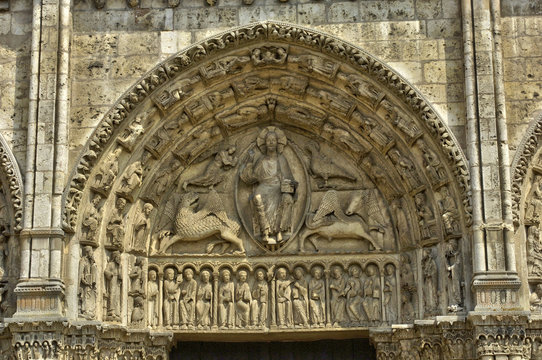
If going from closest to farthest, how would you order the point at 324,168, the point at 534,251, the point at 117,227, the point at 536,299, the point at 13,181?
the point at 536,299 < the point at 534,251 < the point at 13,181 < the point at 117,227 < the point at 324,168

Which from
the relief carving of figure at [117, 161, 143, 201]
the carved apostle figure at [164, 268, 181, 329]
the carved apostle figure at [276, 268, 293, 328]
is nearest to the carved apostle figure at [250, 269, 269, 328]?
the carved apostle figure at [276, 268, 293, 328]

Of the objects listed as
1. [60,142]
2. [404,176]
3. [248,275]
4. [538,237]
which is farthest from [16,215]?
[538,237]

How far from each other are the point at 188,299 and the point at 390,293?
2.50 metres

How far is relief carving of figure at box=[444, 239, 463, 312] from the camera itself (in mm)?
12914

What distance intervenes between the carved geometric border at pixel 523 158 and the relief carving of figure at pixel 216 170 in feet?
11.7

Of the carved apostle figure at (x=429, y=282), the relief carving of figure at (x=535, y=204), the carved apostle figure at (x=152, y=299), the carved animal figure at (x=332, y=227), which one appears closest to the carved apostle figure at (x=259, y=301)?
the carved animal figure at (x=332, y=227)

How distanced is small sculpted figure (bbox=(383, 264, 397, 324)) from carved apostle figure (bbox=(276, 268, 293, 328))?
3.86 feet

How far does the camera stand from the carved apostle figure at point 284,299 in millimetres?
13750

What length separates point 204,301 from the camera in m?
13.9

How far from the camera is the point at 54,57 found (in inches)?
531

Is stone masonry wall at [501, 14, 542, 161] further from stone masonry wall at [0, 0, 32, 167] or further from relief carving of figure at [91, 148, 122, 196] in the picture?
stone masonry wall at [0, 0, 32, 167]

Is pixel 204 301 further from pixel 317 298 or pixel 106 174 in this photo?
pixel 106 174

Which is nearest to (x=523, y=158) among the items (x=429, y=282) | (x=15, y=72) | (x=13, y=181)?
(x=429, y=282)

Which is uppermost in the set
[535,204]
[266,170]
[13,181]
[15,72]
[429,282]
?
[15,72]
